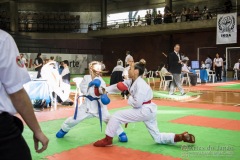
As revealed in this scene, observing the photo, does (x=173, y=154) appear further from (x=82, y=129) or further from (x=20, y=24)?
(x=20, y=24)

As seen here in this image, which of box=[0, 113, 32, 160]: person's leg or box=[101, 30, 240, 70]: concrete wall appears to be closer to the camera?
box=[0, 113, 32, 160]: person's leg

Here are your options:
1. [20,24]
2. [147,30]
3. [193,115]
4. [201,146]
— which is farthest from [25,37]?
[201,146]

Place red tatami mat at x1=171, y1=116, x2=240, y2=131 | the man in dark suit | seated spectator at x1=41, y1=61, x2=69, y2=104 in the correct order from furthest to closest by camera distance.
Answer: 1. the man in dark suit
2. seated spectator at x1=41, y1=61, x2=69, y2=104
3. red tatami mat at x1=171, y1=116, x2=240, y2=131

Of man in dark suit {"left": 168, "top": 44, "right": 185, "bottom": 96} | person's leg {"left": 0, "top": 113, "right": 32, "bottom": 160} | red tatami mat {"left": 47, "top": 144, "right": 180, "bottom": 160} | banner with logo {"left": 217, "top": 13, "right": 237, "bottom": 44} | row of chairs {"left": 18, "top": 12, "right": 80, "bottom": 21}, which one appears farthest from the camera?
row of chairs {"left": 18, "top": 12, "right": 80, "bottom": 21}

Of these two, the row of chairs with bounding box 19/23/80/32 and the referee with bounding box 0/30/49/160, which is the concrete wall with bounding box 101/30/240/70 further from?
the referee with bounding box 0/30/49/160

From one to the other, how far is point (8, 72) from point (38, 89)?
22.9ft

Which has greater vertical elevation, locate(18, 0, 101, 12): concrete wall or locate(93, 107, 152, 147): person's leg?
locate(18, 0, 101, 12): concrete wall

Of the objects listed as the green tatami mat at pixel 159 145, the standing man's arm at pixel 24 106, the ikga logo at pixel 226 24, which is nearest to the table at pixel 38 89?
the green tatami mat at pixel 159 145

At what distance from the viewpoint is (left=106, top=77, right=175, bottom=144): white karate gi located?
4209 mm

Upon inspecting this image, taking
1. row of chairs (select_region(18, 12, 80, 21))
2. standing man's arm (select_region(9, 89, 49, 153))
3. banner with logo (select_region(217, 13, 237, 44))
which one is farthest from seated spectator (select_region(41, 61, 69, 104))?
row of chairs (select_region(18, 12, 80, 21))

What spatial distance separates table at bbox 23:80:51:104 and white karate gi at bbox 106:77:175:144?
441 cm

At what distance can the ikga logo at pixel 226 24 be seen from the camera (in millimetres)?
18059

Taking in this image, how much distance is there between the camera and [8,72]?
147cm

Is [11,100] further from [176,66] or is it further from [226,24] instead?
[226,24]
